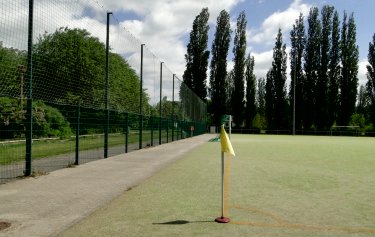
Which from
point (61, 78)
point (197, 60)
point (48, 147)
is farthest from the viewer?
point (197, 60)

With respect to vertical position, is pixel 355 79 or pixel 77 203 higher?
pixel 355 79

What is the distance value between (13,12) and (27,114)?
7.63ft

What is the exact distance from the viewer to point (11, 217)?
547 cm

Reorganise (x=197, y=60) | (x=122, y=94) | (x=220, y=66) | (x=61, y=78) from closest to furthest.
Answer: (x=61, y=78)
(x=122, y=94)
(x=197, y=60)
(x=220, y=66)

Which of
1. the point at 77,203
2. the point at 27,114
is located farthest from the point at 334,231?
the point at 27,114

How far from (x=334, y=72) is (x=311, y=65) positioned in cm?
367

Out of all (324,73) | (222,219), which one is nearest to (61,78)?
(222,219)

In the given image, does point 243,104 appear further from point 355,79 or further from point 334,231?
point 334,231

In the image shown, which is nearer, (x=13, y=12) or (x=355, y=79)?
(x=13, y=12)

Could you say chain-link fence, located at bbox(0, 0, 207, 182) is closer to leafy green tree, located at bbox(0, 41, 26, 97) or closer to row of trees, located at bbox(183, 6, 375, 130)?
leafy green tree, located at bbox(0, 41, 26, 97)

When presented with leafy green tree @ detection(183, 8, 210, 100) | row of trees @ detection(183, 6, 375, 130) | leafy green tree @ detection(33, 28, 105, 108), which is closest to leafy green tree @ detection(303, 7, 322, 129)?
row of trees @ detection(183, 6, 375, 130)

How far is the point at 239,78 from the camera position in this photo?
6544 cm

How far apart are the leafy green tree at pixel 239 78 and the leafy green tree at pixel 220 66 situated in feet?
5.94

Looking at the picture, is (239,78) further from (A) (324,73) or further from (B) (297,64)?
(A) (324,73)
